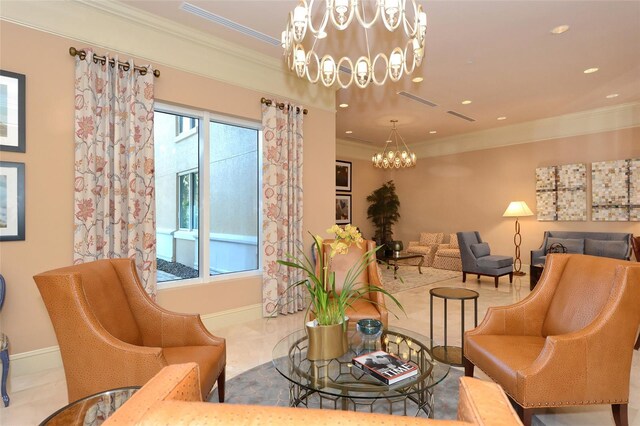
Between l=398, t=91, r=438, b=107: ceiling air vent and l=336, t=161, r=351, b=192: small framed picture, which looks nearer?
l=398, t=91, r=438, b=107: ceiling air vent

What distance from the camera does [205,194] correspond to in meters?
3.98

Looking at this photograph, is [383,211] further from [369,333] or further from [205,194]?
[369,333]

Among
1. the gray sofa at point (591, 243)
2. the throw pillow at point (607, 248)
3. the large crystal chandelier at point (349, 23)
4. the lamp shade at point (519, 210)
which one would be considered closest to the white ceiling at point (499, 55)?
the large crystal chandelier at point (349, 23)

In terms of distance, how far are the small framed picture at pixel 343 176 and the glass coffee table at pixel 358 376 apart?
21.9 ft

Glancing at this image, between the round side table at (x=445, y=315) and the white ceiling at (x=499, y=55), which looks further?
the white ceiling at (x=499, y=55)

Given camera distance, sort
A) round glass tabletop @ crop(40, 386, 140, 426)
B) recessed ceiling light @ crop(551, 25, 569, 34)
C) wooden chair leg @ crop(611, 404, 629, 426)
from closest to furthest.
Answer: round glass tabletop @ crop(40, 386, 140, 426) → wooden chair leg @ crop(611, 404, 629, 426) → recessed ceiling light @ crop(551, 25, 569, 34)

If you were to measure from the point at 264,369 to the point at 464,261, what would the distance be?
4873 millimetres

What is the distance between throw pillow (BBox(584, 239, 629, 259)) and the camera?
18.9 ft

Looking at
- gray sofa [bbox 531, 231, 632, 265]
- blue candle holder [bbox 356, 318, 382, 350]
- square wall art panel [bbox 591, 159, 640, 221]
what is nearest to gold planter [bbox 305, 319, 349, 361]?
blue candle holder [bbox 356, 318, 382, 350]

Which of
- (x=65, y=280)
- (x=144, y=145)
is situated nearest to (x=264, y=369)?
(x=65, y=280)

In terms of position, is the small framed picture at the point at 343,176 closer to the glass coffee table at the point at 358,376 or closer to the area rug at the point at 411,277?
the area rug at the point at 411,277

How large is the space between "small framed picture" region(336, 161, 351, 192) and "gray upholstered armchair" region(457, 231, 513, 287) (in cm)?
341

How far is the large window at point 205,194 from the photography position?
3766mm

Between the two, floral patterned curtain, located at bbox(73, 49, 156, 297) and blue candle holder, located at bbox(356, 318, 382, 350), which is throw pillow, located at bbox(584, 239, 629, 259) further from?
floral patterned curtain, located at bbox(73, 49, 156, 297)
